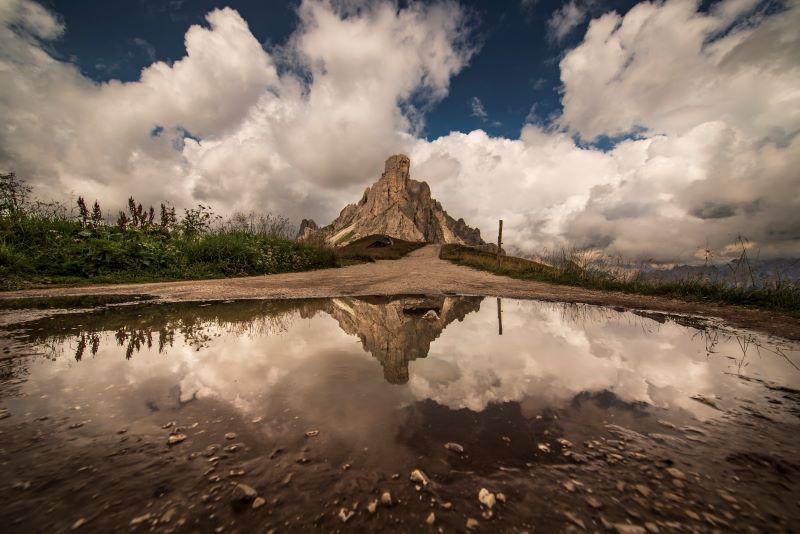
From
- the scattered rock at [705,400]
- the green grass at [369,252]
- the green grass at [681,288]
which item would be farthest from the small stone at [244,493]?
the green grass at [369,252]

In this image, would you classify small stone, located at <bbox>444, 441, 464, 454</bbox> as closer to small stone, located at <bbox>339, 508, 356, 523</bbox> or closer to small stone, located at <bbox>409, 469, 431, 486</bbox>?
small stone, located at <bbox>409, 469, 431, 486</bbox>

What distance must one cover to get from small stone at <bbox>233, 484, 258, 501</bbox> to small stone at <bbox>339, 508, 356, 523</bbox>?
38 centimetres

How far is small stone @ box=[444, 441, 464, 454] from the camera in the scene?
1.75 metres

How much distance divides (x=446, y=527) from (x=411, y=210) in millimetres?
184354

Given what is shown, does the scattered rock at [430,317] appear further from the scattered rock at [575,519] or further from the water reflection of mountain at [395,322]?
the scattered rock at [575,519]

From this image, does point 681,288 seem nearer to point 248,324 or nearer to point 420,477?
point 420,477

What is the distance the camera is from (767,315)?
19.0 ft

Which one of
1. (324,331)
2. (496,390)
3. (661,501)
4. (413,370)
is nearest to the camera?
(661,501)

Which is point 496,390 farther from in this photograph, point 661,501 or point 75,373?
point 75,373

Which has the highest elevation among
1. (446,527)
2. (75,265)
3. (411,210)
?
(411,210)

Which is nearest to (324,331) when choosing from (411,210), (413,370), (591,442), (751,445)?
(413,370)

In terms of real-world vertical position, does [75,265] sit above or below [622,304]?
above

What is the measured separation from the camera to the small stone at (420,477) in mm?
1497

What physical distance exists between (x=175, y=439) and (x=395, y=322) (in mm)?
3355
